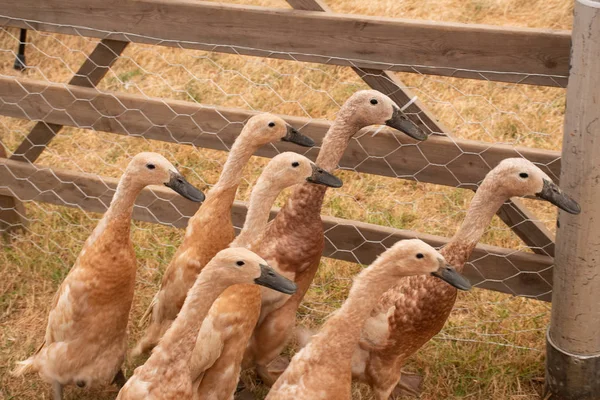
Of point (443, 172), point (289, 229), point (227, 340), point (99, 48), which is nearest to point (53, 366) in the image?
point (227, 340)

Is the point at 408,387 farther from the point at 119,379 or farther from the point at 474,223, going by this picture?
the point at 119,379

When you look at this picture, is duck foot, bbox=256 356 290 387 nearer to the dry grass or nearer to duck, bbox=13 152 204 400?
the dry grass

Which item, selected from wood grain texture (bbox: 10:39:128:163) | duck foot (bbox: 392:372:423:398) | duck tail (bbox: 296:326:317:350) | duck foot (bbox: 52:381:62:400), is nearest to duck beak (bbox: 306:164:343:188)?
duck tail (bbox: 296:326:317:350)

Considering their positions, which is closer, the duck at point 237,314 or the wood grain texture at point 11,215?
the duck at point 237,314

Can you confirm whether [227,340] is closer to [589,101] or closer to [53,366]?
[53,366]

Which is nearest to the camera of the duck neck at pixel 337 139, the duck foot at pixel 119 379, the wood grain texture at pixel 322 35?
Result: the wood grain texture at pixel 322 35

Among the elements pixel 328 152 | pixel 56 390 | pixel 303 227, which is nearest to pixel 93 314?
pixel 56 390

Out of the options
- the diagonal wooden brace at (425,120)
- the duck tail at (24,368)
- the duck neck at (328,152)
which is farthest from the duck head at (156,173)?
the duck tail at (24,368)

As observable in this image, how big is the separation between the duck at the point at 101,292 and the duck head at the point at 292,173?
27cm

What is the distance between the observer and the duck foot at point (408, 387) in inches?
129

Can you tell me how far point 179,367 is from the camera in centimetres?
253

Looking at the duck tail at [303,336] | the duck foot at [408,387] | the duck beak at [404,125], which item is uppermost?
the duck beak at [404,125]

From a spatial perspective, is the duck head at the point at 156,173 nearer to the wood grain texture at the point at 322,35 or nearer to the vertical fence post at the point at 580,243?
the wood grain texture at the point at 322,35

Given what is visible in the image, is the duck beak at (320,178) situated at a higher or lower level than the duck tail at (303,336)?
higher
